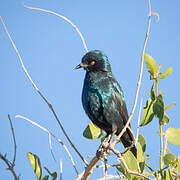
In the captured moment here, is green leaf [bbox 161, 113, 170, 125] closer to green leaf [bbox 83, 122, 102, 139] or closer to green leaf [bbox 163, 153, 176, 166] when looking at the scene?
green leaf [bbox 163, 153, 176, 166]

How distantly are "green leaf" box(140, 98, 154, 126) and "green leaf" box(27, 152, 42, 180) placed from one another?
3.07ft

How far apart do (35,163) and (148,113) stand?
1023 mm

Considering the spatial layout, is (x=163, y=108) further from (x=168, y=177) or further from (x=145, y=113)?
(x=168, y=177)

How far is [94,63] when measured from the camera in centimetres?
404

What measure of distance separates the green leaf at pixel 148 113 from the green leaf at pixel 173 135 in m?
0.21

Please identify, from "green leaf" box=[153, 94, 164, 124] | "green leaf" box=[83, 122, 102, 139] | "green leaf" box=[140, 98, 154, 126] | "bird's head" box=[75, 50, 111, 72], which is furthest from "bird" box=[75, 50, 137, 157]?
"green leaf" box=[153, 94, 164, 124]

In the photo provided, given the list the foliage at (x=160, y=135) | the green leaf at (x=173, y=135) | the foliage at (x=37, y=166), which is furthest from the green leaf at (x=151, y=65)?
the foliage at (x=37, y=166)

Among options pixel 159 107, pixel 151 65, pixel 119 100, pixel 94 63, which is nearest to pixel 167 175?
pixel 159 107

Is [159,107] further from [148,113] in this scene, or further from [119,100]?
[119,100]

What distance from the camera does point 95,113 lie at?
3.67 meters

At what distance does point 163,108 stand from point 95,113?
156cm

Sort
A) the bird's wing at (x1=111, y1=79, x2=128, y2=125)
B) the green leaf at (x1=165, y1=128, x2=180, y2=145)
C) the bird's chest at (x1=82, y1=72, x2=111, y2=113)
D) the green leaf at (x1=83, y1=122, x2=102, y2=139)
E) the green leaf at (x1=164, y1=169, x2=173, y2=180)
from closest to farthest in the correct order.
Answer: the green leaf at (x1=164, y1=169, x2=173, y2=180), the green leaf at (x1=165, y1=128, x2=180, y2=145), the green leaf at (x1=83, y1=122, x2=102, y2=139), the bird's chest at (x1=82, y1=72, x2=111, y2=113), the bird's wing at (x1=111, y1=79, x2=128, y2=125)

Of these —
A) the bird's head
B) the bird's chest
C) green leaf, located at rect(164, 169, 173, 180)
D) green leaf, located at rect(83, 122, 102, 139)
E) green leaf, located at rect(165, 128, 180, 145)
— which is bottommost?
green leaf, located at rect(164, 169, 173, 180)

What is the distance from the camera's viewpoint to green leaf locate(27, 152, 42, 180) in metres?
2.28
